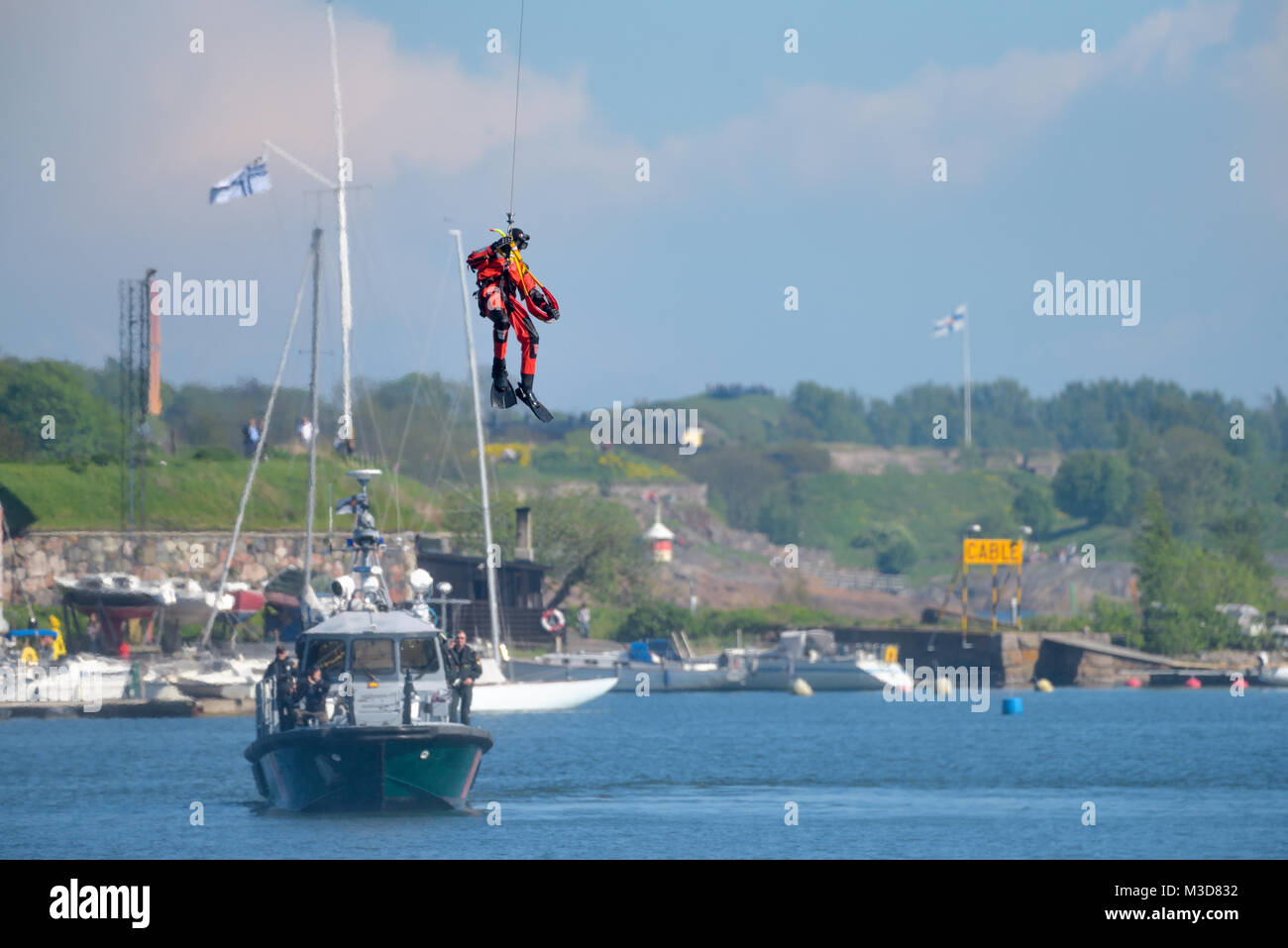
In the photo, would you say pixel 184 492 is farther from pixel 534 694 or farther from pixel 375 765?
pixel 375 765

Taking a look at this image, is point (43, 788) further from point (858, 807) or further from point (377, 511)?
point (377, 511)

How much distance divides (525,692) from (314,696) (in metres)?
45.5

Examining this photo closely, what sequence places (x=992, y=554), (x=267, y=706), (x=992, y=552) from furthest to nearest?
1. (x=992, y=552)
2. (x=992, y=554)
3. (x=267, y=706)

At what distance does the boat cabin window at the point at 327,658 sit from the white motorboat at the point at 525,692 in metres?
37.1

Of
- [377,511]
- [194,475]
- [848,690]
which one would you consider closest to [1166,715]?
[848,690]

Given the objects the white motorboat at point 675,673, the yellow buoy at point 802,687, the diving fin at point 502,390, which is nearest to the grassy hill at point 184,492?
the white motorboat at point 675,673

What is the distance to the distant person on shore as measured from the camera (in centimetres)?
8512

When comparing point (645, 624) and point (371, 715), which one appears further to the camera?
point (645, 624)

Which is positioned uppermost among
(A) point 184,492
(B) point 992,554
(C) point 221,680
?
(A) point 184,492

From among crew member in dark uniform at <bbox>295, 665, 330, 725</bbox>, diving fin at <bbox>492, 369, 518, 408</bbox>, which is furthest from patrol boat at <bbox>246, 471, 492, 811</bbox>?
diving fin at <bbox>492, 369, 518, 408</bbox>

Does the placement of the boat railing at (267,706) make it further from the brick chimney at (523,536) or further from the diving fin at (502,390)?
the brick chimney at (523,536)

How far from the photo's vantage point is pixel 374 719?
41.3 m

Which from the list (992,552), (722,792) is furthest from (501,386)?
(992,552)
